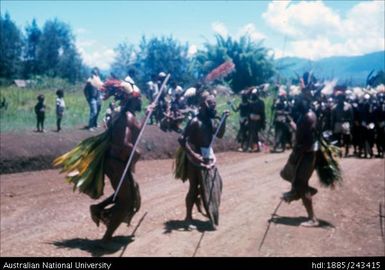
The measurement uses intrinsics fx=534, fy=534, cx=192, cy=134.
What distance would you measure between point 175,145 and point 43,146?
14.0 feet

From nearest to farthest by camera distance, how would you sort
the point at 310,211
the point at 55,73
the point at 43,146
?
the point at 310,211 → the point at 43,146 → the point at 55,73

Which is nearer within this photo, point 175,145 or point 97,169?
point 97,169

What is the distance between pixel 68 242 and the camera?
6859 millimetres

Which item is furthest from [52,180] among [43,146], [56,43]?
[56,43]

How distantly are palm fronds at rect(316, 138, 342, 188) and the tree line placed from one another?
213cm

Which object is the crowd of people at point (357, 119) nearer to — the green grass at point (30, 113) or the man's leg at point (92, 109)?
the man's leg at point (92, 109)

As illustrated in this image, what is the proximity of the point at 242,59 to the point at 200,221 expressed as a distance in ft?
70.9

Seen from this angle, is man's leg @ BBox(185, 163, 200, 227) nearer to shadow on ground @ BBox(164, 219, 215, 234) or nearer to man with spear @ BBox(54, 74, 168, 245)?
shadow on ground @ BBox(164, 219, 215, 234)

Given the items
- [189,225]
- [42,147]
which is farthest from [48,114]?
[189,225]

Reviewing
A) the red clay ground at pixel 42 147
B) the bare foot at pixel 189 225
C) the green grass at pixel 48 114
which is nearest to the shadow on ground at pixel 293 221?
the bare foot at pixel 189 225

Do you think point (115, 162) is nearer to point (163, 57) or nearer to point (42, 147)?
point (42, 147)

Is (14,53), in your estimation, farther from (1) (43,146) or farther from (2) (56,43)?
(1) (43,146)

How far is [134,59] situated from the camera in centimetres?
3331

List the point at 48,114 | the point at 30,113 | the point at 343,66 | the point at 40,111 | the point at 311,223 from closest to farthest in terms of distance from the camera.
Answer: the point at 311,223
the point at 343,66
the point at 40,111
the point at 30,113
the point at 48,114
